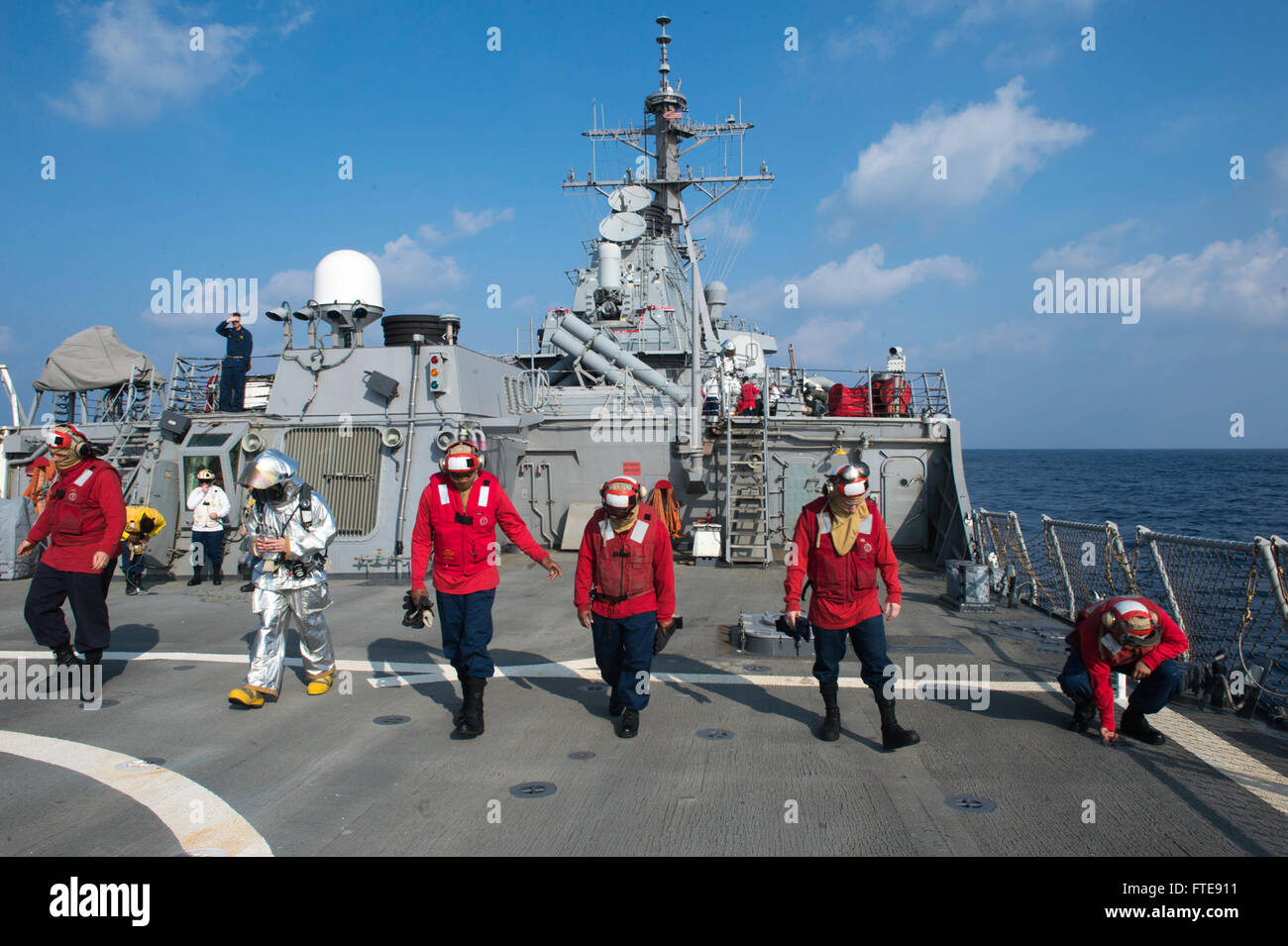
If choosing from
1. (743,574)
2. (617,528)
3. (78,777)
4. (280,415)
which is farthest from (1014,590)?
(280,415)

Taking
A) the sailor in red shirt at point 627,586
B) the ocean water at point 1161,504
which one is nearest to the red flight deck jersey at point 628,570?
the sailor in red shirt at point 627,586

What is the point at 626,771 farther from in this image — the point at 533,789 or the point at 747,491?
the point at 747,491

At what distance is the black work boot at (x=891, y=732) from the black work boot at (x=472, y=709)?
7.88ft

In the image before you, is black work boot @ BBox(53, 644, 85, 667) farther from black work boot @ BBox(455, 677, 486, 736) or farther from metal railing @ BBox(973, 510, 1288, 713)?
metal railing @ BBox(973, 510, 1288, 713)

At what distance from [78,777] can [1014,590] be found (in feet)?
29.9

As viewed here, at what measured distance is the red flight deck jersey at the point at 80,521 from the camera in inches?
223

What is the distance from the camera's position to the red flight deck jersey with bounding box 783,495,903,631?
4.84 meters

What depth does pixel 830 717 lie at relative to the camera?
4.99 m

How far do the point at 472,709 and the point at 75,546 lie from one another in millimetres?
3155

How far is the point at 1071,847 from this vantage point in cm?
348

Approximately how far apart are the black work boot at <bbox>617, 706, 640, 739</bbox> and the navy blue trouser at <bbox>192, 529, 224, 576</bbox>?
25.8ft

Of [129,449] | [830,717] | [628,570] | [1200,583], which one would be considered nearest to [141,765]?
[628,570]
